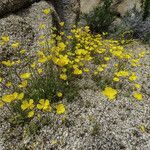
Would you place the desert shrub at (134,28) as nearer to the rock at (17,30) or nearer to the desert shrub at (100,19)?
the desert shrub at (100,19)

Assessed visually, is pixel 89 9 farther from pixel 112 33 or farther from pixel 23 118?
pixel 23 118

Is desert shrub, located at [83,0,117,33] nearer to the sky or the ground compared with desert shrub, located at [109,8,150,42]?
nearer to the sky

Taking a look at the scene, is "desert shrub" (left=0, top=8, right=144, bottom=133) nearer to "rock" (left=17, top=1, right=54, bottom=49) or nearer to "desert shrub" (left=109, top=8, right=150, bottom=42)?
"rock" (left=17, top=1, right=54, bottom=49)

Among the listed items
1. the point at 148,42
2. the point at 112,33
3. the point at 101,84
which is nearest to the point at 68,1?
the point at 112,33

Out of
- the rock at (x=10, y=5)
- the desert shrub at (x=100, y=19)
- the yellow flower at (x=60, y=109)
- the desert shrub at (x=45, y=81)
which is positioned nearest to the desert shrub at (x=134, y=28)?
the desert shrub at (x=100, y=19)

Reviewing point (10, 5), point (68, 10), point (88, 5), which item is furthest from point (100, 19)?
point (10, 5)

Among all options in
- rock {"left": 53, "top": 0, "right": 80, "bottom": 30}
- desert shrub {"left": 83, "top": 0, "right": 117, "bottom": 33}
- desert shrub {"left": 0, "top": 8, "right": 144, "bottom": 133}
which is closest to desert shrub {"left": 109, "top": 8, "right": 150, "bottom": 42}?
desert shrub {"left": 83, "top": 0, "right": 117, "bottom": 33}
